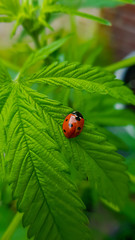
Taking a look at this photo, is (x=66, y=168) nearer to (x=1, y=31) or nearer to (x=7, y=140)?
(x=7, y=140)

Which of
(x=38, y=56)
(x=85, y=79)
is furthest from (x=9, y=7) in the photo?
(x=85, y=79)

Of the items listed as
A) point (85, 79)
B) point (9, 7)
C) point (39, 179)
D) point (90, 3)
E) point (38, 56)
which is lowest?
point (39, 179)

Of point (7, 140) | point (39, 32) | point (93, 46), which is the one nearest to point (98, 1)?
point (39, 32)

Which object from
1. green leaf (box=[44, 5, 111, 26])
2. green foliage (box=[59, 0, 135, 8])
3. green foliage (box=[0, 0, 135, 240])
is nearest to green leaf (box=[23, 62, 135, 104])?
green foliage (box=[0, 0, 135, 240])

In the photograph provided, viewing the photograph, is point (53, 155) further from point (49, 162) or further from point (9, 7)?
point (9, 7)

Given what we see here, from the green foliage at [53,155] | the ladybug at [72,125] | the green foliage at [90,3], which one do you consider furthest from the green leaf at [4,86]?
the green foliage at [90,3]
